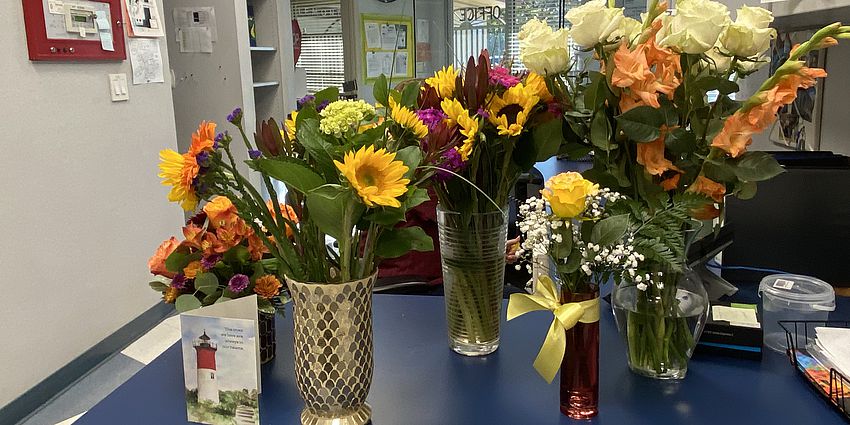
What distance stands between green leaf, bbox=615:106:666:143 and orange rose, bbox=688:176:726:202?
95 millimetres

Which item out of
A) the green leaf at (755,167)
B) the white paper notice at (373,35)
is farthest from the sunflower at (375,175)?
the white paper notice at (373,35)

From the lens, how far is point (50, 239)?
2656 millimetres

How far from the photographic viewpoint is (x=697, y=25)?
847mm

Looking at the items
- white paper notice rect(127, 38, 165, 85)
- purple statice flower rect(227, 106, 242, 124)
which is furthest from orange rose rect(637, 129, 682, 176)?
white paper notice rect(127, 38, 165, 85)

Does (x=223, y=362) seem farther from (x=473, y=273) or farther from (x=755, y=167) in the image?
(x=755, y=167)

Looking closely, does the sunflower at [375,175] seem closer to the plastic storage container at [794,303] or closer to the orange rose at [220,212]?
the orange rose at [220,212]

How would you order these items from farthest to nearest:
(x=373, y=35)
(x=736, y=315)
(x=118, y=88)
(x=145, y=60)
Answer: (x=373, y=35) → (x=145, y=60) → (x=118, y=88) → (x=736, y=315)

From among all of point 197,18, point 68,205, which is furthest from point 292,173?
point 197,18

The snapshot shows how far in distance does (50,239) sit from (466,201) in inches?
88.0

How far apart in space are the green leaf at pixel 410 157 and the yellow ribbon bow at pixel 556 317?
263 mm

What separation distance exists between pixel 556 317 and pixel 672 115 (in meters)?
0.33

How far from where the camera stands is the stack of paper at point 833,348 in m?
1.02

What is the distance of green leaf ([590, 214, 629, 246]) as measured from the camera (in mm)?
864

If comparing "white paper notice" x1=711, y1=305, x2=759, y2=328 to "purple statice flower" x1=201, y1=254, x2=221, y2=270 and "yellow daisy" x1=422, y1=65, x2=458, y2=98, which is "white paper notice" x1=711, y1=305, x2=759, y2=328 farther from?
"purple statice flower" x1=201, y1=254, x2=221, y2=270
